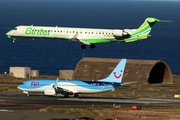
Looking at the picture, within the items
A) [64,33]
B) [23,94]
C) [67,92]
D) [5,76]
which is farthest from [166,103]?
[5,76]

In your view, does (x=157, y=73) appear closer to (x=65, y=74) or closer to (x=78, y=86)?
(x=65, y=74)

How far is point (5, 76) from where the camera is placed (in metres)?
136

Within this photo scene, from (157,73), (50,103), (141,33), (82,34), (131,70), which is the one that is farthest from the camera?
(157,73)

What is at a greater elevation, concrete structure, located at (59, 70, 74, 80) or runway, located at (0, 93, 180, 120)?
concrete structure, located at (59, 70, 74, 80)

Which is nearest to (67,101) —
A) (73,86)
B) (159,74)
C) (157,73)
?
(73,86)

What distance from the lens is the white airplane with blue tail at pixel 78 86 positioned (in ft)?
316

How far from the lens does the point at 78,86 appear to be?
9756 centimetres

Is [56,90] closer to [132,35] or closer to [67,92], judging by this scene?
[67,92]

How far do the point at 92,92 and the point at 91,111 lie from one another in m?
18.5

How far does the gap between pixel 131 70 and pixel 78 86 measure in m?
30.4

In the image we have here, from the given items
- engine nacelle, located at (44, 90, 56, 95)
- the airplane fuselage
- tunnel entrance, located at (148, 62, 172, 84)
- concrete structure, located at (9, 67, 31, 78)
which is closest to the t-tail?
tunnel entrance, located at (148, 62, 172, 84)

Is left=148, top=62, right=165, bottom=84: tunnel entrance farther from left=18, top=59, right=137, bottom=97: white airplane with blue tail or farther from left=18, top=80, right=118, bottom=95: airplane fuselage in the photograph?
left=18, top=80, right=118, bottom=95: airplane fuselage

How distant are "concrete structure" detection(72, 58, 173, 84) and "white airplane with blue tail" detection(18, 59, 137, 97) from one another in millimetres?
27450

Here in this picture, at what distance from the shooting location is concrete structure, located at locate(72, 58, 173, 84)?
413 ft
